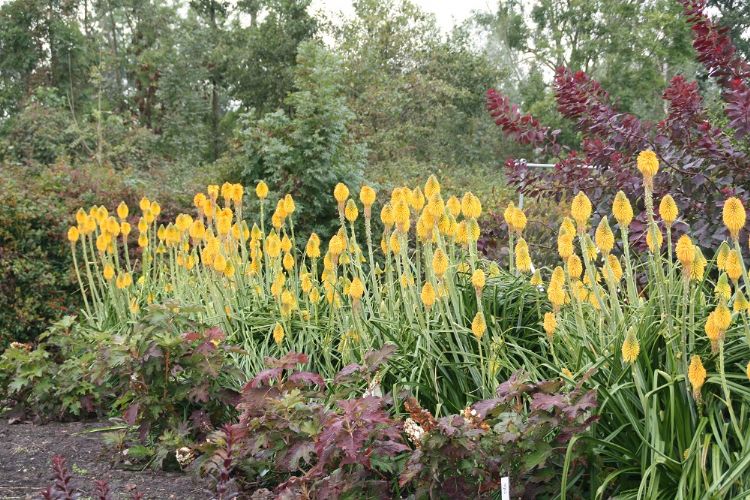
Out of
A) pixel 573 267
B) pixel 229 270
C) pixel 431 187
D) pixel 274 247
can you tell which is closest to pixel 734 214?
pixel 573 267

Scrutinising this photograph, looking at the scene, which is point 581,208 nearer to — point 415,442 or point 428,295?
point 428,295

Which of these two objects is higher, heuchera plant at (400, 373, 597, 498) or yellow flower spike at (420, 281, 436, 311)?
yellow flower spike at (420, 281, 436, 311)

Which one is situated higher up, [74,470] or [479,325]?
[479,325]

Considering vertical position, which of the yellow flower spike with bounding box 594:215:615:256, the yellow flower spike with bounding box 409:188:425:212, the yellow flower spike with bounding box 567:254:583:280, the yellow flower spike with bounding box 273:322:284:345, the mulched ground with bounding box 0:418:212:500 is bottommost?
the mulched ground with bounding box 0:418:212:500

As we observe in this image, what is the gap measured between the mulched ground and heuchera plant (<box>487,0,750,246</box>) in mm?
2297

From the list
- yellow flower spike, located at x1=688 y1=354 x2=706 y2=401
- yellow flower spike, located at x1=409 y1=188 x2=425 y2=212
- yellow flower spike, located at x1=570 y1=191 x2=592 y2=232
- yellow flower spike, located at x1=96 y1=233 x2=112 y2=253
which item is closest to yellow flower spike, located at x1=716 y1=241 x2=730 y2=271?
yellow flower spike, located at x1=688 y1=354 x2=706 y2=401

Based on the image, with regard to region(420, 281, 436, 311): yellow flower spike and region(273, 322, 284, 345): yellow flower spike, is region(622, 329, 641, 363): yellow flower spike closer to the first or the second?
region(420, 281, 436, 311): yellow flower spike

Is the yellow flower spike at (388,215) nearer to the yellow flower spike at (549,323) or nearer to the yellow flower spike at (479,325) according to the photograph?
the yellow flower spike at (479,325)

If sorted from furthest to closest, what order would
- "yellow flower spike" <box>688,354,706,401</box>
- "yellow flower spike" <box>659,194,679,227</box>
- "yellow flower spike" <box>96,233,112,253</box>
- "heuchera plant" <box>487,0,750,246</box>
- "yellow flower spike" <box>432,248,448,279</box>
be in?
"yellow flower spike" <box>96,233,112,253</box> < "heuchera plant" <box>487,0,750,246</box> < "yellow flower spike" <box>432,248,448,279</box> < "yellow flower spike" <box>659,194,679,227</box> < "yellow flower spike" <box>688,354,706,401</box>

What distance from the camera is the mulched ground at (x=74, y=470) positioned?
10.2ft

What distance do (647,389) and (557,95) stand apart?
2511 mm

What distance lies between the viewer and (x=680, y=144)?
434 centimetres

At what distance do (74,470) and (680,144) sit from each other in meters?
3.39

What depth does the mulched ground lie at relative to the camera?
3.12 m
